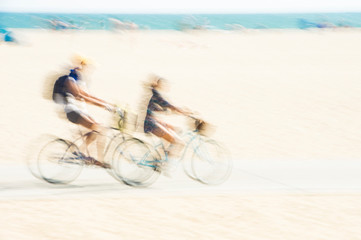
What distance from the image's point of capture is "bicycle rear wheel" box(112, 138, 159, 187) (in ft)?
27.1

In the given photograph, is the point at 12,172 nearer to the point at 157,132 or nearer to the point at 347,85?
the point at 157,132

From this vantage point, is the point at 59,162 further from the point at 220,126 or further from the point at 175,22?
the point at 175,22

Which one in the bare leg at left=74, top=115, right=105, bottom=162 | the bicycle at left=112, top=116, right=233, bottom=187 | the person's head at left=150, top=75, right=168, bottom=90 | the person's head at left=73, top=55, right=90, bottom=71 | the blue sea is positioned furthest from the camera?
the blue sea

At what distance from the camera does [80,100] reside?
793 cm

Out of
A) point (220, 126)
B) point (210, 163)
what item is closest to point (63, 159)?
point (210, 163)

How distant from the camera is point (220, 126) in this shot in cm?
1452

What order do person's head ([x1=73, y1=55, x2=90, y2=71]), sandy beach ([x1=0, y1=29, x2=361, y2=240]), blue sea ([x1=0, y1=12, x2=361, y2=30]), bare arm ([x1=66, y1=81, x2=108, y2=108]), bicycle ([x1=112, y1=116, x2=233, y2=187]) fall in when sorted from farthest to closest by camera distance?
blue sea ([x1=0, y1=12, x2=361, y2=30]), bicycle ([x1=112, y1=116, x2=233, y2=187]), person's head ([x1=73, y1=55, x2=90, y2=71]), bare arm ([x1=66, y1=81, x2=108, y2=108]), sandy beach ([x1=0, y1=29, x2=361, y2=240])

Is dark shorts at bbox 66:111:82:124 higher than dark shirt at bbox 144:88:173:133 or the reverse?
the reverse

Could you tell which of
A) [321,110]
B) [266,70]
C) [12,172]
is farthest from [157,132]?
[266,70]

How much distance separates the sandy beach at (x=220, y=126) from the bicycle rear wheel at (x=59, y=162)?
0.29 meters

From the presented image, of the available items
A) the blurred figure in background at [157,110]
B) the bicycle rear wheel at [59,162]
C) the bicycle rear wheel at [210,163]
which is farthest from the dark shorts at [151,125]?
the bicycle rear wheel at [59,162]

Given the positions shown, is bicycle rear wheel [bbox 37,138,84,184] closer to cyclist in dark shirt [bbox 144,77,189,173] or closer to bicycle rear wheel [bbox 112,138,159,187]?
bicycle rear wheel [bbox 112,138,159,187]

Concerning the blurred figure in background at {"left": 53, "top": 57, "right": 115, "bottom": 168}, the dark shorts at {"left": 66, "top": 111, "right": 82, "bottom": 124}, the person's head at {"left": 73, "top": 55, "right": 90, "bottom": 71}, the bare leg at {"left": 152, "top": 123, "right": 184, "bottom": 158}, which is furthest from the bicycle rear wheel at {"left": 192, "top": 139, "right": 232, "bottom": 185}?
the person's head at {"left": 73, "top": 55, "right": 90, "bottom": 71}

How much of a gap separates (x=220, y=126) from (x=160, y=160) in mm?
6231
